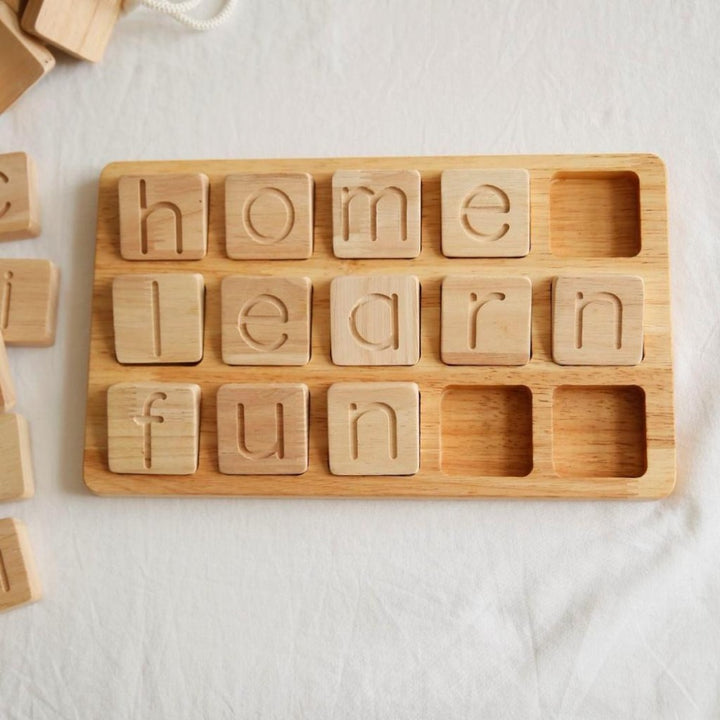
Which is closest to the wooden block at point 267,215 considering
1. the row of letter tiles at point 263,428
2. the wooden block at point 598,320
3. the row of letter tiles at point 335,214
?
the row of letter tiles at point 335,214

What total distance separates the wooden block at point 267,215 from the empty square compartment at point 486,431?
0.59 feet

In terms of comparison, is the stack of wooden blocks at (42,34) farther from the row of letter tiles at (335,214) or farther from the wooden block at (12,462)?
the wooden block at (12,462)

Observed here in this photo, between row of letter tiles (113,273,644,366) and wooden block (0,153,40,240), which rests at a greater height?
wooden block (0,153,40,240)

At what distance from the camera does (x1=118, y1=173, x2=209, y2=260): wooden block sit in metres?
0.68

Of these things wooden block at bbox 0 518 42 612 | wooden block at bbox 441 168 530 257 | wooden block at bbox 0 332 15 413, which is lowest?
wooden block at bbox 0 518 42 612

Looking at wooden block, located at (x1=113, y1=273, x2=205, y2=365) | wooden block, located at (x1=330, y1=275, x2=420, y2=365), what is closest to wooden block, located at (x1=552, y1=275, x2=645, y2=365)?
wooden block, located at (x1=330, y1=275, x2=420, y2=365)

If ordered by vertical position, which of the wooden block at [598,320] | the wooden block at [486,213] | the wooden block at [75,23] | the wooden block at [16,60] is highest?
the wooden block at [75,23]

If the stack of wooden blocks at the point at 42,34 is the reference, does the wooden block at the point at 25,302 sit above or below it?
below

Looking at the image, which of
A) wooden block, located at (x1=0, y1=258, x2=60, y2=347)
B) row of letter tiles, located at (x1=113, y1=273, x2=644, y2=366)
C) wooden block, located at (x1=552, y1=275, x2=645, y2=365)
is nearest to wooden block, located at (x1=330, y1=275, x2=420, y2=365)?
row of letter tiles, located at (x1=113, y1=273, x2=644, y2=366)

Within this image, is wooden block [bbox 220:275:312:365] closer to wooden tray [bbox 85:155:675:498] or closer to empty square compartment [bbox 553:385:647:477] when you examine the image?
wooden tray [bbox 85:155:675:498]

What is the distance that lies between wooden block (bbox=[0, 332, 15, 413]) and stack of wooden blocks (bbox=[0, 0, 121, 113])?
0.22 metres

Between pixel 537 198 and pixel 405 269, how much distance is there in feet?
0.40

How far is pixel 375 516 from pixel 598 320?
24 centimetres

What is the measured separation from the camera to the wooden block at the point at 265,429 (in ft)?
2.15
